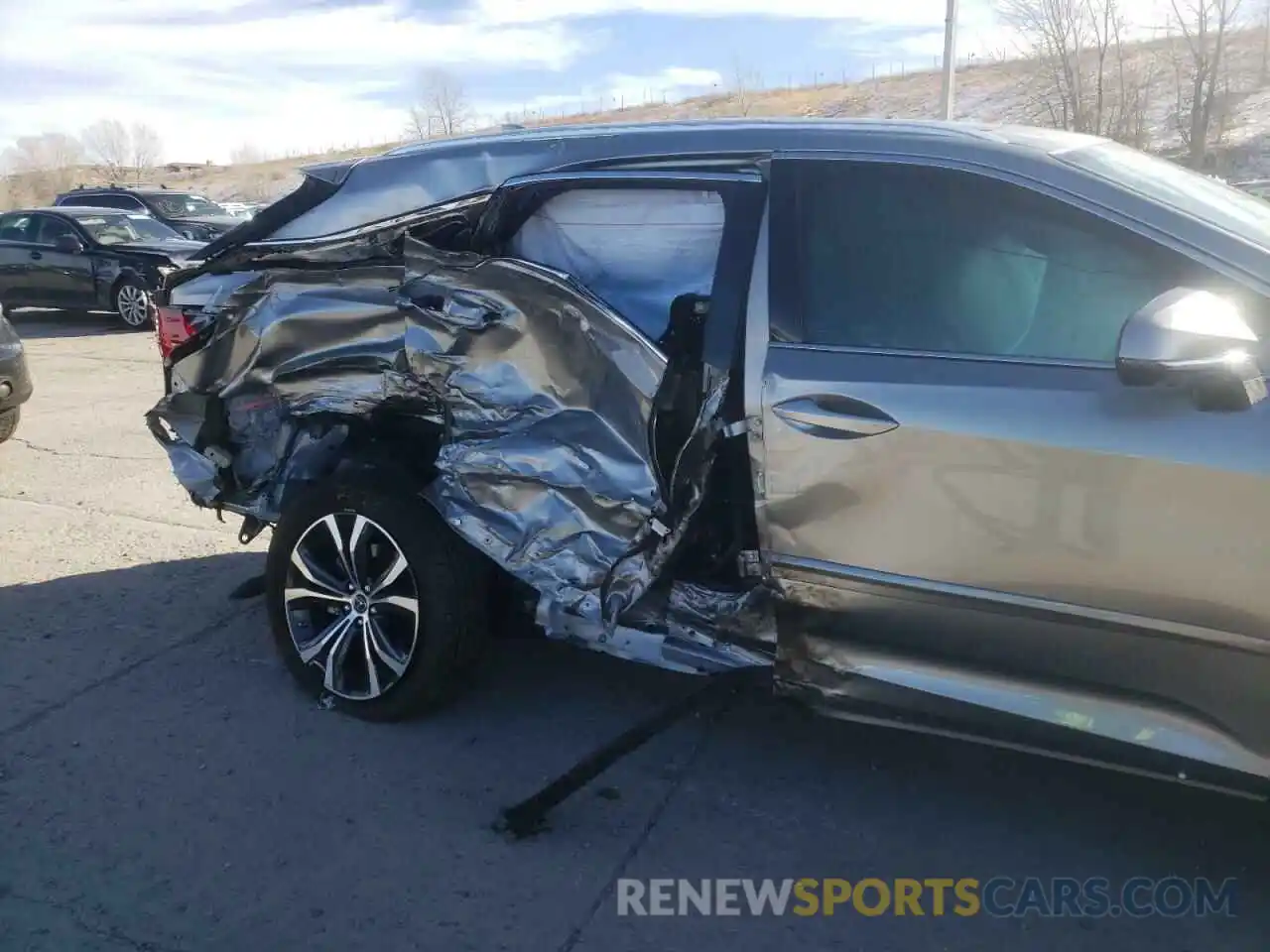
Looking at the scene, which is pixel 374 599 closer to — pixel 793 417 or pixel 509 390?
pixel 509 390

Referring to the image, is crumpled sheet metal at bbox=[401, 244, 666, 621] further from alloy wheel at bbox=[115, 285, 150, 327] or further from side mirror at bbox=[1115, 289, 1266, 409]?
alloy wheel at bbox=[115, 285, 150, 327]

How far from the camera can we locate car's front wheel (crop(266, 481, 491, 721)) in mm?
3748

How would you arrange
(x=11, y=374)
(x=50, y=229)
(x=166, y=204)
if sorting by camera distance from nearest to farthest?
(x=11, y=374) < (x=50, y=229) < (x=166, y=204)

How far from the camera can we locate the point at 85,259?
49.8 feet

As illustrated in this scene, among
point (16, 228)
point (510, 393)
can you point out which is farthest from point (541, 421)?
point (16, 228)

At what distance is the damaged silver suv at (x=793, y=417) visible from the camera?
2.74m

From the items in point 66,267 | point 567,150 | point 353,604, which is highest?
point 567,150

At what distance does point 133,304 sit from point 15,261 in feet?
7.36

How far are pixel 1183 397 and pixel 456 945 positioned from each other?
2.19 metres

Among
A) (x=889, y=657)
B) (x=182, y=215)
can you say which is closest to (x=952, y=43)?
(x=182, y=215)

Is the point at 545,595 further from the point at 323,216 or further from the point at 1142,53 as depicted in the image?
the point at 1142,53

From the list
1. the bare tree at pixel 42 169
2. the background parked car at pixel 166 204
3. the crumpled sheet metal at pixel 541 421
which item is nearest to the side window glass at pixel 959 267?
the crumpled sheet metal at pixel 541 421

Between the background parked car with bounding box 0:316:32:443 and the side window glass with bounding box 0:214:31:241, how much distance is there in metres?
9.52

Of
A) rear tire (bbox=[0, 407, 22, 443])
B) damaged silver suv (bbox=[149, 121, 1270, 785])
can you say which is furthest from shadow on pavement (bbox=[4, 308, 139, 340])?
damaged silver suv (bbox=[149, 121, 1270, 785])
